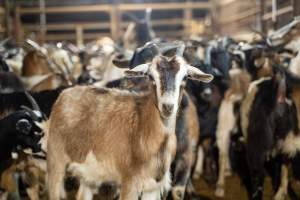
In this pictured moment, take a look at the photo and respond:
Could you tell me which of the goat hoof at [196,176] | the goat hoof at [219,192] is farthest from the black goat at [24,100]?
the goat hoof at [196,176]

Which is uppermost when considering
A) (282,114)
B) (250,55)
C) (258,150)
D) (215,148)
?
(250,55)

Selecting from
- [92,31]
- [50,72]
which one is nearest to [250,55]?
[50,72]

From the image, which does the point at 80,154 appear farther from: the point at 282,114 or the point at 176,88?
the point at 282,114

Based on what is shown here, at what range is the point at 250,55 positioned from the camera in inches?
273

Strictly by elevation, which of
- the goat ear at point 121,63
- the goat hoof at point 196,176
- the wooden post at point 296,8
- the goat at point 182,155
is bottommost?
the goat hoof at point 196,176

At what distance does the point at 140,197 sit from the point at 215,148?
3.27 m

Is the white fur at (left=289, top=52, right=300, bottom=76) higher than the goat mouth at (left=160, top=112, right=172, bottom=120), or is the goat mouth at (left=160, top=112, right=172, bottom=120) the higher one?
the white fur at (left=289, top=52, right=300, bottom=76)

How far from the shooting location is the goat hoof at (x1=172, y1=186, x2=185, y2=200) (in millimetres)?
5414

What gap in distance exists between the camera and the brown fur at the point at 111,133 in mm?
4367

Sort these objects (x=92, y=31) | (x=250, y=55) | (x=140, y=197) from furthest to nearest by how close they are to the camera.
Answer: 1. (x=92, y=31)
2. (x=250, y=55)
3. (x=140, y=197)

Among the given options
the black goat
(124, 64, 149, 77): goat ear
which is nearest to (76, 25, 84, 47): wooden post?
the black goat

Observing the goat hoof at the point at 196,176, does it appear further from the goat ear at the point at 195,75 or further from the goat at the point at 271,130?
the goat ear at the point at 195,75

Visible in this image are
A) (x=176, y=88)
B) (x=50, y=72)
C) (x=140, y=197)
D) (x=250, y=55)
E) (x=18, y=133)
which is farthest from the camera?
(x=50, y=72)

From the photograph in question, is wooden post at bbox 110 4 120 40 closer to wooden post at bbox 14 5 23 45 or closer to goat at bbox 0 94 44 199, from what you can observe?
wooden post at bbox 14 5 23 45
